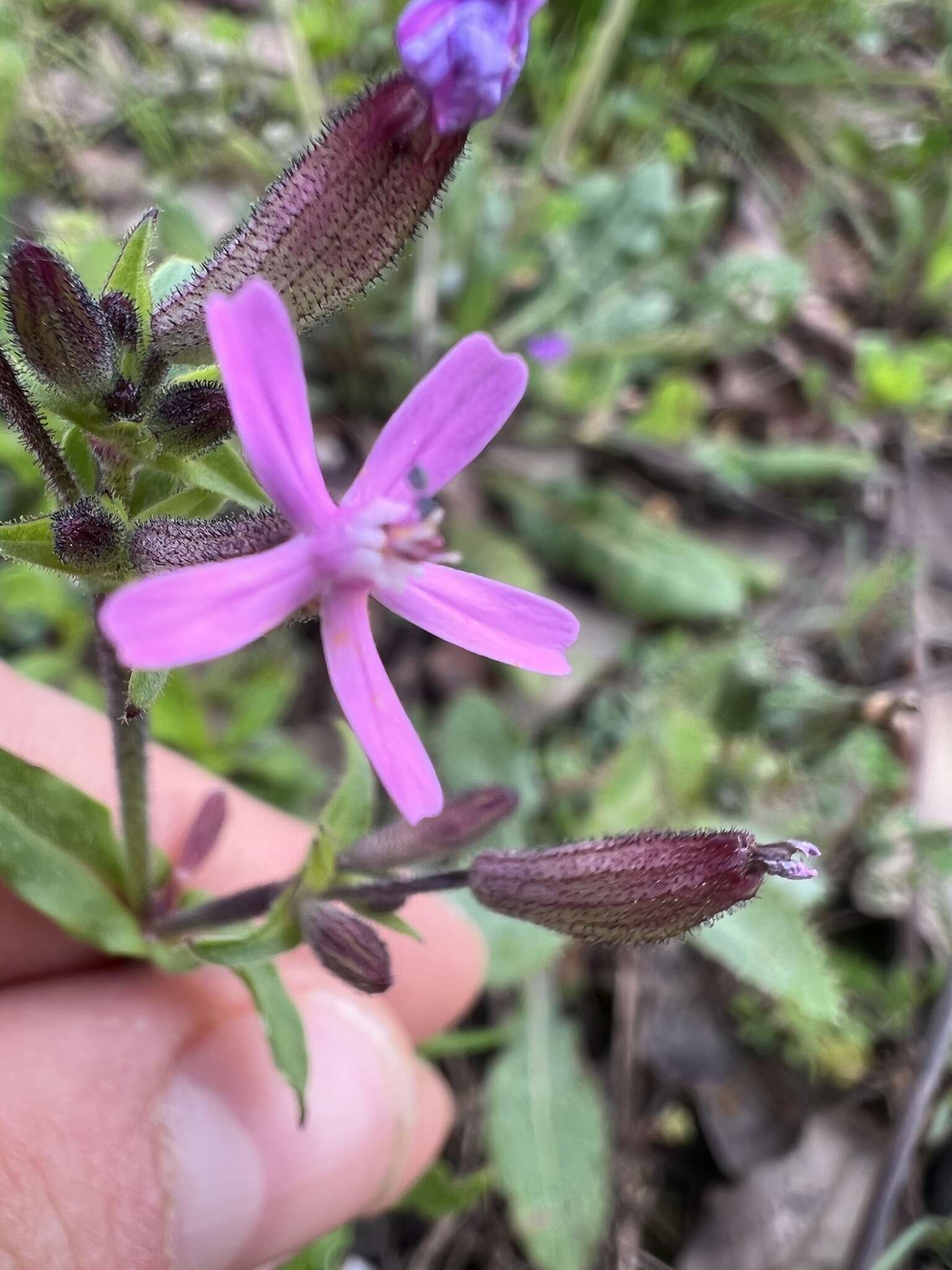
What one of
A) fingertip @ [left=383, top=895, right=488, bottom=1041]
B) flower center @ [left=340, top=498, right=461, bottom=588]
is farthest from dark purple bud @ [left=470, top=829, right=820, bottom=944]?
fingertip @ [left=383, top=895, right=488, bottom=1041]

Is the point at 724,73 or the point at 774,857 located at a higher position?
the point at 724,73

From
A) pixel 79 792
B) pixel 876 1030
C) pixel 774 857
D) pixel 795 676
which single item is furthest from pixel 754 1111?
pixel 79 792

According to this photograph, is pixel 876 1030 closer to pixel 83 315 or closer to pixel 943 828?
pixel 943 828

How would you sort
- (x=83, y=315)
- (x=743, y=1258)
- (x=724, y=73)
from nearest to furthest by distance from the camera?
(x=83, y=315) → (x=743, y=1258) → (x=724, y=73)

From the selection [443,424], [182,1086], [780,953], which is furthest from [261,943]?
[780,953]

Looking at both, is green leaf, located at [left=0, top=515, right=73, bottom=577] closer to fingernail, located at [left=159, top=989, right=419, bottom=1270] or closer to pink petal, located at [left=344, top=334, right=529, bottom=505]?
pink petal, located at [left=344, top=334, right=529, bottom=505]

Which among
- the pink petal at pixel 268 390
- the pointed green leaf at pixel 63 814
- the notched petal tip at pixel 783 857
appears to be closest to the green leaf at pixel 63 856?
the pointed green leaf at pixel 63 814

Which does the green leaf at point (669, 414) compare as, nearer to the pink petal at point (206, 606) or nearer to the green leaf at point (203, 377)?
the green leaf at point (203, 377)

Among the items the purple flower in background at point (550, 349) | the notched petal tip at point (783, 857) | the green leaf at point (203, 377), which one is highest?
the green leaf at point (203, 377)
